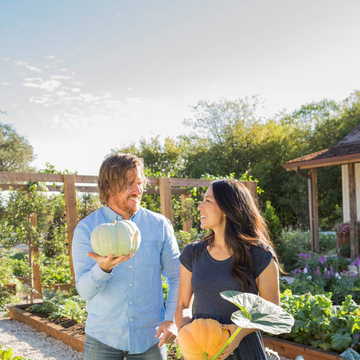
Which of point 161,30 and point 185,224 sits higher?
point 161,30

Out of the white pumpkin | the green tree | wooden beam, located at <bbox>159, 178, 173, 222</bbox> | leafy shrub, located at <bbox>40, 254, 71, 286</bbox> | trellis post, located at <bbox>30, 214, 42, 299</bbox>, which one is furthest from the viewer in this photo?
the green tree

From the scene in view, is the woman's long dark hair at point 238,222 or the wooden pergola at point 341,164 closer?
the woman's long dark hair at point 238,222

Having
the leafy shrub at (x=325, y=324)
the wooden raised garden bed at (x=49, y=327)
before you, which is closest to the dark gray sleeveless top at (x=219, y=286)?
the leafy shrub at (x=325, y=324)

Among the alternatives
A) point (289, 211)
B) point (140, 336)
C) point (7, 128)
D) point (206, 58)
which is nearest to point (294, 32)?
point (206, 58)

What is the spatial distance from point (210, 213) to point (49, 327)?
159 inches

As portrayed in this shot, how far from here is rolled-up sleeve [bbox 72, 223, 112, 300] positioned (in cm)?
161

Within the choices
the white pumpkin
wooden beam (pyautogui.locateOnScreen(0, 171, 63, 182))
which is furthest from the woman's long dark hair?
wooden beam (pyautogui.locateOnScreen(0, 171, 63, 182))

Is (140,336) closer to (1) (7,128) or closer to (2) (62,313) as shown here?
(2) (62,313)

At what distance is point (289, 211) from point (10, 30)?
14.6 meters

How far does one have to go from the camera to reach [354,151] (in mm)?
10195

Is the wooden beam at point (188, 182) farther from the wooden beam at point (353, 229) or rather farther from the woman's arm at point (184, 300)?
the woman's arm at point (184, 300)

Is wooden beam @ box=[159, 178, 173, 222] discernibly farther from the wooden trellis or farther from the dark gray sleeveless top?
the dark gray sleeveless top

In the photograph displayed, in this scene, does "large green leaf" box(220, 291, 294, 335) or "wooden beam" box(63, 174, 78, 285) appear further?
"wooden beam" box(63, 174, 78, 285)

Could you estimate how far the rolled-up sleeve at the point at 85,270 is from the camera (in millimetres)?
1608
